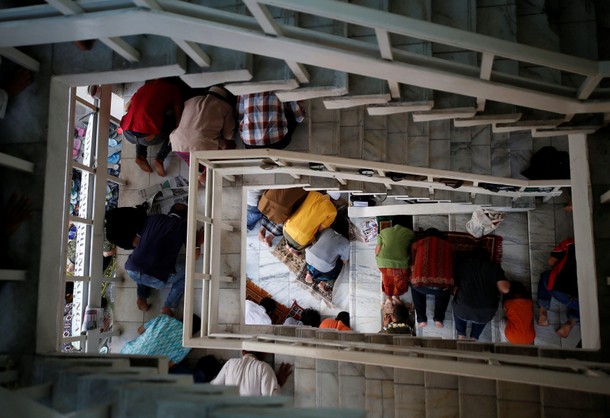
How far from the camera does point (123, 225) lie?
240 inches

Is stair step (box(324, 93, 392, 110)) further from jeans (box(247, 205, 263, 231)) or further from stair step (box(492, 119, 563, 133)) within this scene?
jeans (box(247, 205, 263, 231))

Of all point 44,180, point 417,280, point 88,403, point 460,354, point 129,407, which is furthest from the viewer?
point 417,280

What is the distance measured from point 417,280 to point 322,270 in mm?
1632

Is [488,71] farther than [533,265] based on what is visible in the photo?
No

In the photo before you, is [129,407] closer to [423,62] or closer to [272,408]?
[272,408]

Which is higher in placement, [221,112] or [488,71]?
[221,112]

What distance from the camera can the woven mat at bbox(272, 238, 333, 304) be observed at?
784cm

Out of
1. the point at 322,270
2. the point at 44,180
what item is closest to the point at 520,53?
the point at 44,180

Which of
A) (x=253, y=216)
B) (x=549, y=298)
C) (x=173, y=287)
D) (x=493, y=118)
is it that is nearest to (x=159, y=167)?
(x=173, y=287)

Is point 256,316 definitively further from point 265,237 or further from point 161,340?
point 161,340

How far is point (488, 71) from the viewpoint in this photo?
2936 millimetres

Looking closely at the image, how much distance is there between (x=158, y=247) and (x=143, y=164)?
1196 mm

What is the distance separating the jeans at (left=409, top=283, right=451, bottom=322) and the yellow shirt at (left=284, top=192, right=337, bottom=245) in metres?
1.55

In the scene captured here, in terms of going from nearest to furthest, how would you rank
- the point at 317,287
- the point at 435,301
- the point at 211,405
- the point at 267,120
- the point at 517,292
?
the point at 211,405 < the point at 267,120 < the point at 517,292 < the point at 435,301 < the point at 317,287
